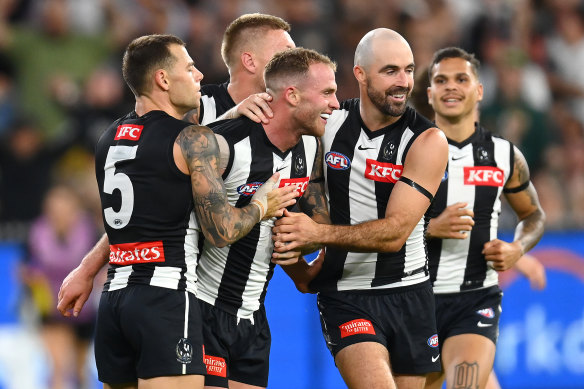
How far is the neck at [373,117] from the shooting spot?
5855 millimetres

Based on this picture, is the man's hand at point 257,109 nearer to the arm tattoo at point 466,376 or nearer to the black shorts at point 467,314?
the black shorts at point 467,314

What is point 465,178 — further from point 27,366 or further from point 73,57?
point 73,57

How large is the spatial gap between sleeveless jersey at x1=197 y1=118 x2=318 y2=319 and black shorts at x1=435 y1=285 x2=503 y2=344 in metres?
1.55

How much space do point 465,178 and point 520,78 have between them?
522 centimetres

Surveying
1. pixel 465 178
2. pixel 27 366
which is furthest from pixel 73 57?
pixel 465 178

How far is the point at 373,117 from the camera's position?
5898 millimetres

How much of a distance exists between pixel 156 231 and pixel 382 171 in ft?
5.08

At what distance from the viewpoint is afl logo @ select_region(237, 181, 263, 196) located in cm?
540

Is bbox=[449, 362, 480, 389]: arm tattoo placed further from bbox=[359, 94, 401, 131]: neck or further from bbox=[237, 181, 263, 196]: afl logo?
bbox=[237, 181, 263, 196]: afl logo

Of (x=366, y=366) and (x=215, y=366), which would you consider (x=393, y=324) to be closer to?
(x=366, y=366)

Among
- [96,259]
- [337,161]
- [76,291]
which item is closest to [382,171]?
[337,161]

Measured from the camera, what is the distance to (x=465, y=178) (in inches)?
259

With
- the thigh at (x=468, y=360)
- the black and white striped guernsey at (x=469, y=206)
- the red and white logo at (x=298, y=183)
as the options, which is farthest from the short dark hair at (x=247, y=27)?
the thigh at (x=468, y=360)

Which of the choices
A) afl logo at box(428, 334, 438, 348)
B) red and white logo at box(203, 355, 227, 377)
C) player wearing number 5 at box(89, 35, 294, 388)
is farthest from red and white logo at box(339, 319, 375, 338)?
player wearing number 5 at box(89, 35, 294, 388)
